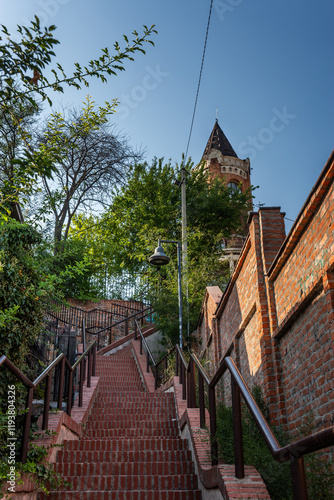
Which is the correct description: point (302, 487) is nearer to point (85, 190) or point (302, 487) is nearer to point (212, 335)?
point (212, 335)

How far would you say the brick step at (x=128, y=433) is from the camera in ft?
21.9

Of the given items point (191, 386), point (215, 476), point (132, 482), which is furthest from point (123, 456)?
point (215, 476)

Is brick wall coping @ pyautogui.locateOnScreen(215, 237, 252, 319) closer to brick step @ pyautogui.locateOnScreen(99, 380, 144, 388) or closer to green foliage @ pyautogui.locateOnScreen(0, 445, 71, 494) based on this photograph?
brick step @ pyautogui.locateOnScreen(99, 380, 144, 388)

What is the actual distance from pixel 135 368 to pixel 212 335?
178 inches

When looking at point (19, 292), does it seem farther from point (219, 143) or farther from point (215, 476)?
point (219, 143)

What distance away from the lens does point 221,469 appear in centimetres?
371

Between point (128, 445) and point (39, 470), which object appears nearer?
point (39, 470)

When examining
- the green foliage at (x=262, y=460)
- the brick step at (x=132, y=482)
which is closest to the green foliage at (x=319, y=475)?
the green foliage at (x=262, y=460)

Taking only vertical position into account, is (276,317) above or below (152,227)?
below

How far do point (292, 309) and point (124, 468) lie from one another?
8.95ft

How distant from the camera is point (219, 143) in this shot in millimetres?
38375

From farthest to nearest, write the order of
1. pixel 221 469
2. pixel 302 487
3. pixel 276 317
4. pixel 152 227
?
pixel 152 227
pixel 276 317
pixel 221 469
pixel 302 487

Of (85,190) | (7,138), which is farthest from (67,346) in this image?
(85,190)

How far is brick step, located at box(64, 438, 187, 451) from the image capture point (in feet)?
19.2
